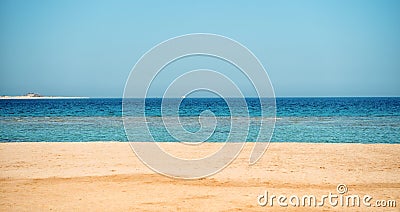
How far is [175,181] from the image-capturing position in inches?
432

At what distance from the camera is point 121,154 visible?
15.9 m

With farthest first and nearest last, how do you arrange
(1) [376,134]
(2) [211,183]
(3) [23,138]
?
(1) [376,134] < (3) [23,138] < (2) [211,183]

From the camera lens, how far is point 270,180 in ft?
36.1

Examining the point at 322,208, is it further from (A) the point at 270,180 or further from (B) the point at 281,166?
(B) the point at 281,166

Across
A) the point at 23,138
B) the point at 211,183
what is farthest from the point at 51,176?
the point at 23,138

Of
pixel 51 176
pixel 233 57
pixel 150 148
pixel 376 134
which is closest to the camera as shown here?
pixel 51 176

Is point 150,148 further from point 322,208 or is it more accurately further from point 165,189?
point 322,208

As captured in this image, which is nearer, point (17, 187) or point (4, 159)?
point (17, 187)

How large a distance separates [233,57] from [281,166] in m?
3.62

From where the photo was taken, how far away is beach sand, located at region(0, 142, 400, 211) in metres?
8.70

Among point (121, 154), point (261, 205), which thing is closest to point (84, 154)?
point (121, 154)

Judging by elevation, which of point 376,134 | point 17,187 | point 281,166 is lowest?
point 17,187

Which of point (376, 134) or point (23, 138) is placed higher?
point (376, 134)

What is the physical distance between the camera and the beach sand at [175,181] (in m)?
8.70
